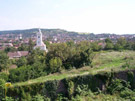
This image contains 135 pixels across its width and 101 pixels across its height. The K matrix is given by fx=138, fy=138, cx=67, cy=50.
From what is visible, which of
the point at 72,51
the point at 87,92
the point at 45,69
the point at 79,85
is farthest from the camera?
the point at 72,51

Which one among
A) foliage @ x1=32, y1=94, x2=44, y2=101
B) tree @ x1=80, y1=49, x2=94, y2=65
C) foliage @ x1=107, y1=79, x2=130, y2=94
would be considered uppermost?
tree @ x1=80, y1=49, x2=94, y2=65

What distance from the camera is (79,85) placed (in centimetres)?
1061

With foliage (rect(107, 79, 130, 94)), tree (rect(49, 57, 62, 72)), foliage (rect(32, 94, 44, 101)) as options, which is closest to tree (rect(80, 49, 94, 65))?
tree (rect(49, 57, 62, 72))

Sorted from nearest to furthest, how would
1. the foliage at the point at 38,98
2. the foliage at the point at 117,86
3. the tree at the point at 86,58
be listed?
the foliage at the point at 38,98
the foliage at the point at 117,86
the tree at the point at 86,58

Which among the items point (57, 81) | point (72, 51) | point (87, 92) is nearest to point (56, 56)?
point (72, 51)

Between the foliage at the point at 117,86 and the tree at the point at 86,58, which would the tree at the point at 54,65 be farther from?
the foliage at the point at 117,86

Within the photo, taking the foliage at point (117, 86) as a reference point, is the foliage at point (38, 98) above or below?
below

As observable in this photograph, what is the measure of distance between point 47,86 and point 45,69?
238 inches

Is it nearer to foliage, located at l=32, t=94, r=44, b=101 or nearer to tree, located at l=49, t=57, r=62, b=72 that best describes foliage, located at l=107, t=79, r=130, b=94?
foliage, located at l=32, t=94, r=44, b=101

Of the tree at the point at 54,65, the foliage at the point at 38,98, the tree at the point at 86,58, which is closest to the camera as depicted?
the foliage at the point at 38,98

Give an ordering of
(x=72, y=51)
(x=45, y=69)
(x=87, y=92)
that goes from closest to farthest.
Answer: (x=87, y=92) < (x=45, y=69) < (x=72, y=51)

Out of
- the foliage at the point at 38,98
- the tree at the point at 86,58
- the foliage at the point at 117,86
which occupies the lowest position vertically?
the foliage at the point at 38,98

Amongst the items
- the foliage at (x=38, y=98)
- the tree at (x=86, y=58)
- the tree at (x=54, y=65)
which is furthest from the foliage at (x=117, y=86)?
the tree at (x=54, y=65)

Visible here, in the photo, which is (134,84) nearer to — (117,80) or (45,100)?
(117,80)
